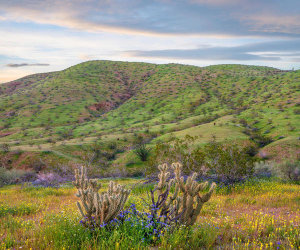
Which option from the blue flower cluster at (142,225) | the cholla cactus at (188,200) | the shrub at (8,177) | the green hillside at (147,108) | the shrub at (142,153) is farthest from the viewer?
the green hillside at (147,108)

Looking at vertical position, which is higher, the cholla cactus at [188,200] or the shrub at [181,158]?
the cholla cactus at [188,200]

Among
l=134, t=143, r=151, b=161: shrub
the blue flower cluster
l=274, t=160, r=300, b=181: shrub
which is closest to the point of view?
the blue flower cluster

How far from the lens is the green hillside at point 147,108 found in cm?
4044

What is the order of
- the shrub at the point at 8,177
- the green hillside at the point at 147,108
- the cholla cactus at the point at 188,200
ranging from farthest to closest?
the green hillside at the point at 147,108 < the shrub at the point at 8,177 < the cholla cactus at the point at 188,200

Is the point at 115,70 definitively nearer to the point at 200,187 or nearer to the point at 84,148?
the point at 84,148

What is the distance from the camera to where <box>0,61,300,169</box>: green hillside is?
133 feet

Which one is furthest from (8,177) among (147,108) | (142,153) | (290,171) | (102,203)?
(147,108)

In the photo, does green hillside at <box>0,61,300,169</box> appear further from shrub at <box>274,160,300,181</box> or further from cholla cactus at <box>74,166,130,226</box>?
cholla cactus at <box>74,166,130,226</box>

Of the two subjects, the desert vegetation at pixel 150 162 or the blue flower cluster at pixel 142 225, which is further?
the desert vegetation at pixel 150 162

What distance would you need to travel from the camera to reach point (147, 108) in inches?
2953

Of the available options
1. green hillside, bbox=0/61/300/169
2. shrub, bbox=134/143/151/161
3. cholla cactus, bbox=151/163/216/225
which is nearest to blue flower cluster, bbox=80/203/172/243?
cholla cactus, bbox=151/163/216/225

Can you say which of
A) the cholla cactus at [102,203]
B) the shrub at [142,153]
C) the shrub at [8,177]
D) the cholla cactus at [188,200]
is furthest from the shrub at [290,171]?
the shrub at [8,177]

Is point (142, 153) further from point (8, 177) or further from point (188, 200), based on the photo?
point (188, 200)

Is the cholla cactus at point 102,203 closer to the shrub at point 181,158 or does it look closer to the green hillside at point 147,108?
the shrub at point 181,158
